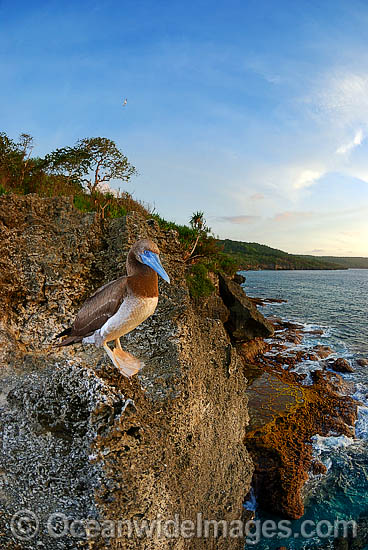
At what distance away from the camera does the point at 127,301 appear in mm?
1399

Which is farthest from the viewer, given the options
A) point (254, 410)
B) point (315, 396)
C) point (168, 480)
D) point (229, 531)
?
point (315, 396)

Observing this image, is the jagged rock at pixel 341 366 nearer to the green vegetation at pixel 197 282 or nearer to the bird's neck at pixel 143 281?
the green vegetation at pixel 197 282

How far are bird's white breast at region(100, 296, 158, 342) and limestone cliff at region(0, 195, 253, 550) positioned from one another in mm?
1469

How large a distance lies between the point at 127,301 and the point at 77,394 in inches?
71.0

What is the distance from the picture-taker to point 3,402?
3012mm

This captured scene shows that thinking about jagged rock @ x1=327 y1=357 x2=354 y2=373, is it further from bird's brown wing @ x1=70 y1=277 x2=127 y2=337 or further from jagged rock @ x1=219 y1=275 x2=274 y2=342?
bird's brown wing @ x1=70 y1=277 x2=127 y2=337

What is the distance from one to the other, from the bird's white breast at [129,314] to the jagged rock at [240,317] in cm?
1676

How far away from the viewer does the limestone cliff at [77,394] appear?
2816 mm

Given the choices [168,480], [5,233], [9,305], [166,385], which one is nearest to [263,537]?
[168,480]

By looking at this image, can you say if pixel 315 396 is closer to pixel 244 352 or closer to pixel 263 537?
pixel 244 352

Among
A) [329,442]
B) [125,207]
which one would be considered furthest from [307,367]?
[125,207]

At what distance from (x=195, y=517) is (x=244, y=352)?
52.4ft

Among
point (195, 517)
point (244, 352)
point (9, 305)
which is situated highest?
point (9, 305)
